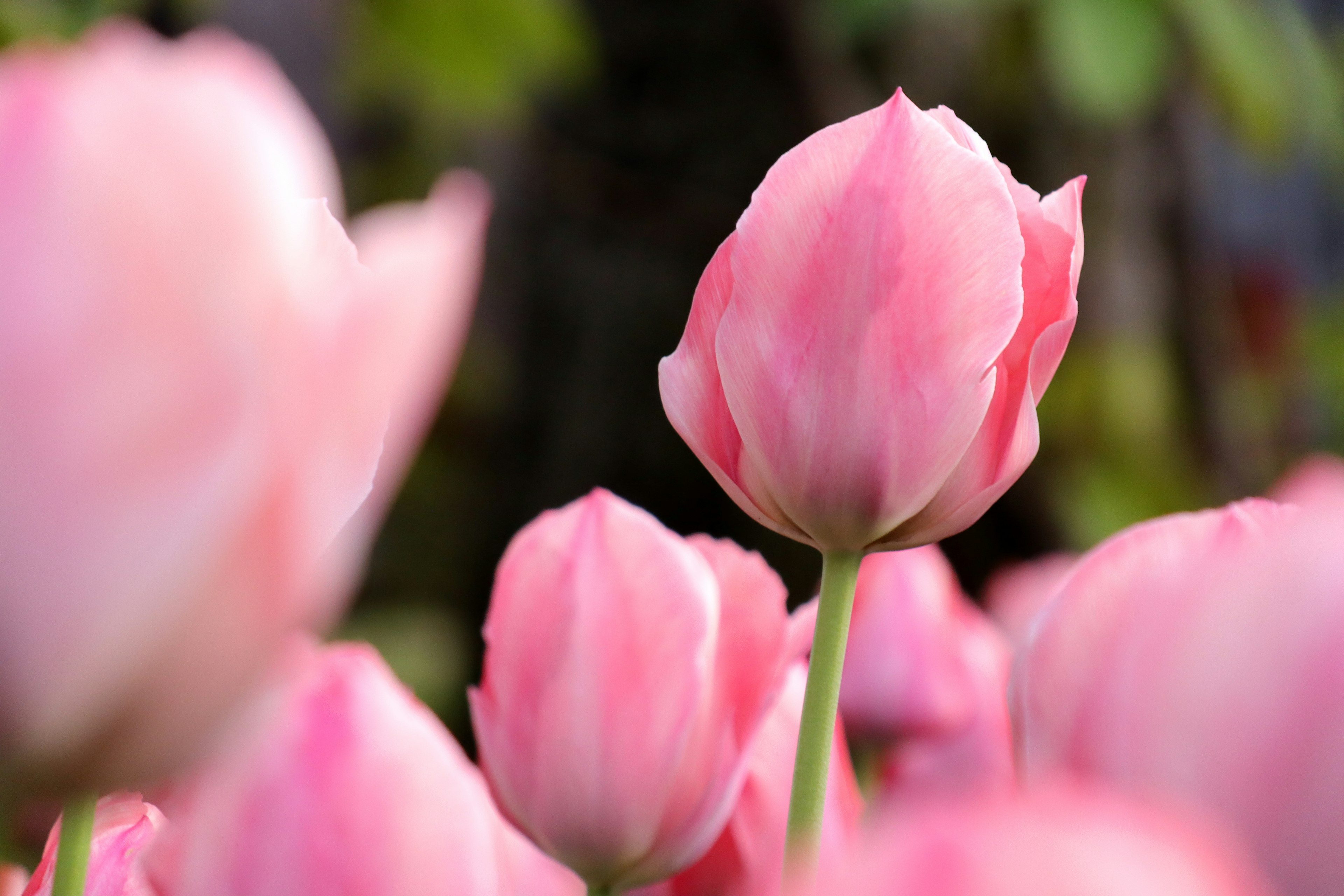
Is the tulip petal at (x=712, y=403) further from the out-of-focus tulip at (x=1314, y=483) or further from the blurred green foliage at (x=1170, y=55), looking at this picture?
the blurred green foliage at (x=1170, y=55)

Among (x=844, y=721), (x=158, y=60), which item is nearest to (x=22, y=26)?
(x=844, y=721)

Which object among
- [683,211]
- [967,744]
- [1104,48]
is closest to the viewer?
[967,744]

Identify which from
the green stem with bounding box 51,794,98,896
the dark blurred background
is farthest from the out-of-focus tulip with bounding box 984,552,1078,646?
the dark blurred background

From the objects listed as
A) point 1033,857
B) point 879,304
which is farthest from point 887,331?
point 1033,857

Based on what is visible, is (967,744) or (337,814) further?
(967,744)

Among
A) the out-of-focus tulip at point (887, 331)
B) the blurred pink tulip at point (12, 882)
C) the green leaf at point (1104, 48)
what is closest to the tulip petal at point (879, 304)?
the out-of-focus tulip at point (887, 331)

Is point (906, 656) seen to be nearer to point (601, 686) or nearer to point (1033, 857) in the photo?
point (601, 686)

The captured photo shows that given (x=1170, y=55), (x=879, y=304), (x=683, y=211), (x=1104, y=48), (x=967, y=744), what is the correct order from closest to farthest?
(x=879, y=304) → (x=967, y=744) → (x=1104, y=48) → (x=1170, y=55) → (x=683, y=211)

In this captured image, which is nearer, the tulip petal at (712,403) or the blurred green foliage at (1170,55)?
the tulip petal at (712,403)
